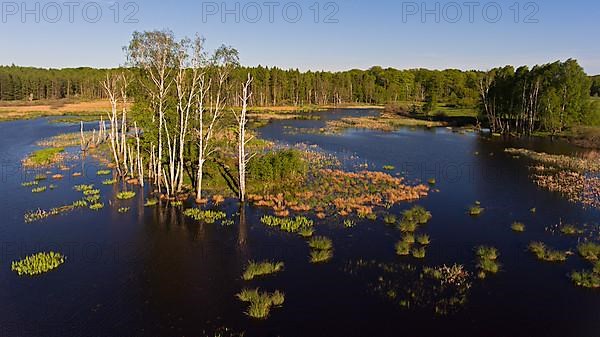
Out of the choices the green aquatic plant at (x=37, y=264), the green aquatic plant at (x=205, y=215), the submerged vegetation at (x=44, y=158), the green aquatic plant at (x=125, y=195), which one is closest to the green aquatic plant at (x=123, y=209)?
the green aquatic plant at (x=125, y=195)

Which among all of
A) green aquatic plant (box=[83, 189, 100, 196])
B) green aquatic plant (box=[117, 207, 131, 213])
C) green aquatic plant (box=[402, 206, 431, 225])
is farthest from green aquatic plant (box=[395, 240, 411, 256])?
green aquatic plant (box=[83, 189, 100, 196])

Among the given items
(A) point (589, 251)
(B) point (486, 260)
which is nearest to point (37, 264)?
(B) point (486, 260)

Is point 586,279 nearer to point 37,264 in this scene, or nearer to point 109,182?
point 37,264

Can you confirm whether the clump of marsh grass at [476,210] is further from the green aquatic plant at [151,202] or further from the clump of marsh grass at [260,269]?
the green aquatic plant at [151,202]

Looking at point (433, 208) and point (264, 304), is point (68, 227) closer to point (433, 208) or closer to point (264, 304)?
point (264, 304)

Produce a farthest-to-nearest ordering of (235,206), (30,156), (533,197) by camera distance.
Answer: (30,156)
(533,197)
(235,206)

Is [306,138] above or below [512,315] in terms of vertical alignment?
above

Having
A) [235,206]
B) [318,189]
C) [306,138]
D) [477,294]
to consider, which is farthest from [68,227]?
[306,138]

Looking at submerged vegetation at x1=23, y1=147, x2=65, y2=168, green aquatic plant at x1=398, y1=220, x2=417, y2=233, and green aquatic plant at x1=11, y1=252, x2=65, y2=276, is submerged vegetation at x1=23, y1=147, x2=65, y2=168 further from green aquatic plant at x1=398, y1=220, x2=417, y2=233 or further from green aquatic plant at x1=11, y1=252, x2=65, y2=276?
green aquatic plant at x1=398, y1=220, x2=417, y2=233
